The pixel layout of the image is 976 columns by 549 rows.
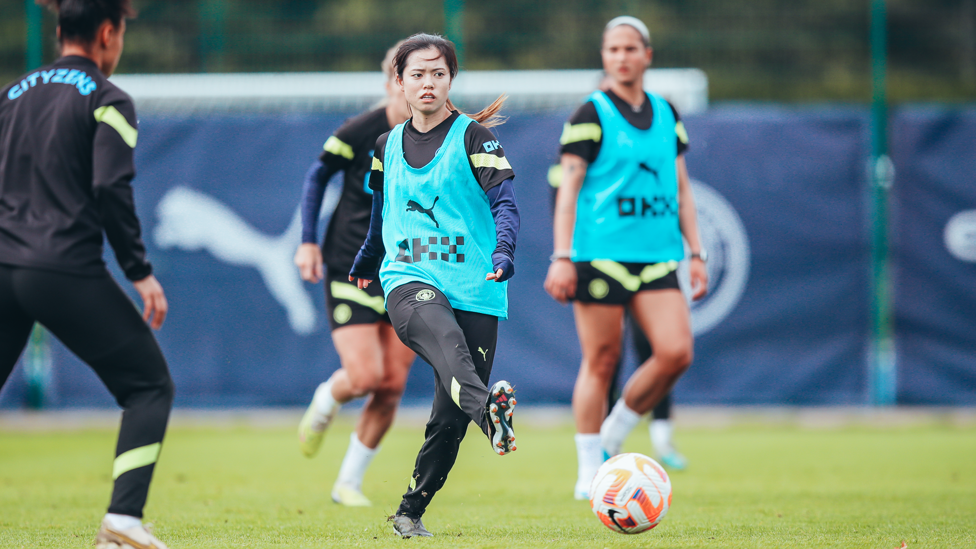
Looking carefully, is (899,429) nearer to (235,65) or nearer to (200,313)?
(200,313)

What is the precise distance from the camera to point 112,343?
352 centimetres

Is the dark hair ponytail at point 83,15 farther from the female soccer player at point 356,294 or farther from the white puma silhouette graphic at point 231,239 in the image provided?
the white puma silhouette graphic at point 231,239

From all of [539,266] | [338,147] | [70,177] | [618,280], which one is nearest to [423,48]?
[70,177]

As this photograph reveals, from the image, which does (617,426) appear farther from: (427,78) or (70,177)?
(70,177)

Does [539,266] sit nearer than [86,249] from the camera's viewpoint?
No

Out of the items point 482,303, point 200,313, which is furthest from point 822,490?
point 200,313

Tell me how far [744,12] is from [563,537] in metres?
10.2

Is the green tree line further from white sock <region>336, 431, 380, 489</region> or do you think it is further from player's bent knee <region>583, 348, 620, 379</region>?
white sock <region>336, 431, 380, 489</region>

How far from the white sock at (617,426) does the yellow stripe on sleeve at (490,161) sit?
2.16 metres

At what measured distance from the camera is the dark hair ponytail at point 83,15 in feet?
12.0

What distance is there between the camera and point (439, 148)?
422cm

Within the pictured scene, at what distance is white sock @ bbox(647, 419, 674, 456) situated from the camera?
7.16 meters

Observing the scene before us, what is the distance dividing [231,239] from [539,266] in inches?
114

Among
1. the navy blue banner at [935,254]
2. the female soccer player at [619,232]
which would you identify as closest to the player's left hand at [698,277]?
the female soccer player at [619,232]
